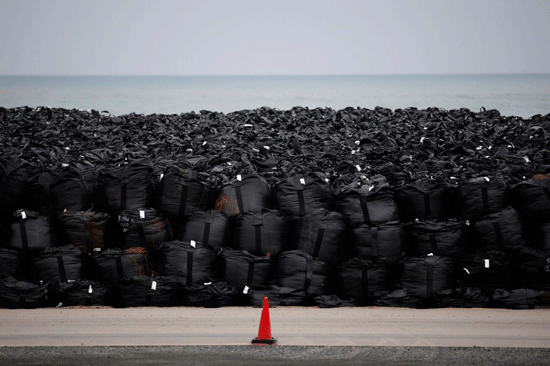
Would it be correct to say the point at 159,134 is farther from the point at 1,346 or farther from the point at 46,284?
the point at 1,346

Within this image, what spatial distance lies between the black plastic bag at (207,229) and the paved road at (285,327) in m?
0.79

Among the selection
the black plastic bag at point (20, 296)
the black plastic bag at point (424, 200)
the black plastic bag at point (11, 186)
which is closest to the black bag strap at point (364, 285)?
the black plastic bag at point (424, 200)

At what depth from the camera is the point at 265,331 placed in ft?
17.8

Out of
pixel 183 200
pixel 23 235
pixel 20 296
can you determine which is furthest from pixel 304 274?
pixel 23 235

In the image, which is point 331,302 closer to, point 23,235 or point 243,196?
point 243,196

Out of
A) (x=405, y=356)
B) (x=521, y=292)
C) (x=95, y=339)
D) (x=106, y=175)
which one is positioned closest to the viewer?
(x=405, y=356)

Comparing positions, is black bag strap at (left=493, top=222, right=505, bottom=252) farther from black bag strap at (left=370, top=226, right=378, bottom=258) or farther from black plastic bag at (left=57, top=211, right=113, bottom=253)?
black plastic bag at (left=57, top=211, right=113, bottom=253)

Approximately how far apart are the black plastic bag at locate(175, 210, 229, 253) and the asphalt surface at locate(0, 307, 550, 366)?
782mm

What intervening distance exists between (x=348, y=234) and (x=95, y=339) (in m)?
2.81

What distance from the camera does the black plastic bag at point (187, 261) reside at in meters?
6.65

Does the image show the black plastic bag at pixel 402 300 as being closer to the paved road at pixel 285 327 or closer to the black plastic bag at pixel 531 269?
the paved road at pixel 285 327

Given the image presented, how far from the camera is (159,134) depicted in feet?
40.4

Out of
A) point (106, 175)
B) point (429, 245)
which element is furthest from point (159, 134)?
point (429, 245)

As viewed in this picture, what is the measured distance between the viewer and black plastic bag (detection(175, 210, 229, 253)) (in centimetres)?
689
